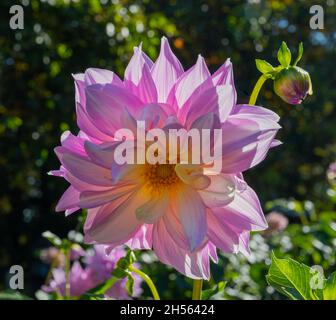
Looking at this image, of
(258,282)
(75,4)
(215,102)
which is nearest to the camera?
(215,102)

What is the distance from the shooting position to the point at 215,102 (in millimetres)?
707

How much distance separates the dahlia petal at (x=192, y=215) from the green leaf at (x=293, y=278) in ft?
0.46

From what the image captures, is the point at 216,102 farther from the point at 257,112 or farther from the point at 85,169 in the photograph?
the point at 85,169

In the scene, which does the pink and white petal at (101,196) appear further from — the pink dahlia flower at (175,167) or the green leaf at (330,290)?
the green leaf at (330,290)

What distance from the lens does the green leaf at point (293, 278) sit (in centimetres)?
79

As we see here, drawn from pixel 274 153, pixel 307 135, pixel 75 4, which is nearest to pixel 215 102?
pixel 75 4

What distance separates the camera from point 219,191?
72 cm

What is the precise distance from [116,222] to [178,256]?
89 mm

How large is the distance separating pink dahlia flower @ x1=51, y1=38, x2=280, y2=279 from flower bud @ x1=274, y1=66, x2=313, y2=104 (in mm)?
70

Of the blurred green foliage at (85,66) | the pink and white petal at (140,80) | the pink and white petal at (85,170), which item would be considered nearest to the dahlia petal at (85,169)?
the pink and white petal at (85,170)

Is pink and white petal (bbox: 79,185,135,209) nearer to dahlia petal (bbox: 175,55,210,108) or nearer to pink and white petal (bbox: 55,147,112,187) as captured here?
pink and white petal (bbox: 55,147,112,187)

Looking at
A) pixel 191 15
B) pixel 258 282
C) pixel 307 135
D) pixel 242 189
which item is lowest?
pixel 258 282
